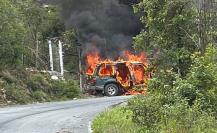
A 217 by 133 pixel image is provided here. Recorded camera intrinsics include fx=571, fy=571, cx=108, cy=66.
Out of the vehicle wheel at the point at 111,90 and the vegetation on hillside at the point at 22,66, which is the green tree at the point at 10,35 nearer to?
the vegetation on hillside at the point at 22,66

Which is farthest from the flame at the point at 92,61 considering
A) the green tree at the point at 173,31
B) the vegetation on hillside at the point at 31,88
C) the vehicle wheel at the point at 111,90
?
the green tree at the point at 173,31

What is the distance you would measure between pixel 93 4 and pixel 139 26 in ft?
9.94

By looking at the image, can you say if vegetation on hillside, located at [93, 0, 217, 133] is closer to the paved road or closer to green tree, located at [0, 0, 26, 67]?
the paved road

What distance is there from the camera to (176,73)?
15461 mm

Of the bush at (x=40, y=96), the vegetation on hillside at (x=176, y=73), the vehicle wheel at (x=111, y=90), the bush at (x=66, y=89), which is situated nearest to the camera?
the vegetation on hillside at (x=176, y=73)

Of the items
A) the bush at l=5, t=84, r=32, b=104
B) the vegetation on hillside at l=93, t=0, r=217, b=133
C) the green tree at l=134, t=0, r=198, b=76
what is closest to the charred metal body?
the bush at l=5, t=84, r=32, b=104

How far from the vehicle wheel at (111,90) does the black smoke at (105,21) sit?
211cm

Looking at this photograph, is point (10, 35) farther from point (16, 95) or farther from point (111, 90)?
point (111, 90)

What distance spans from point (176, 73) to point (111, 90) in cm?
1757

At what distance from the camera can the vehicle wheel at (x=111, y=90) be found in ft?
107

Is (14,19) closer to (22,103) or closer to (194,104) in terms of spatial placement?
(22,103)

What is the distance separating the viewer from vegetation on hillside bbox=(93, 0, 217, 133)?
11492mm

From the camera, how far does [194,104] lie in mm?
12117

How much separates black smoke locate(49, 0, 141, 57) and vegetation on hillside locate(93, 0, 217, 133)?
1654cm
